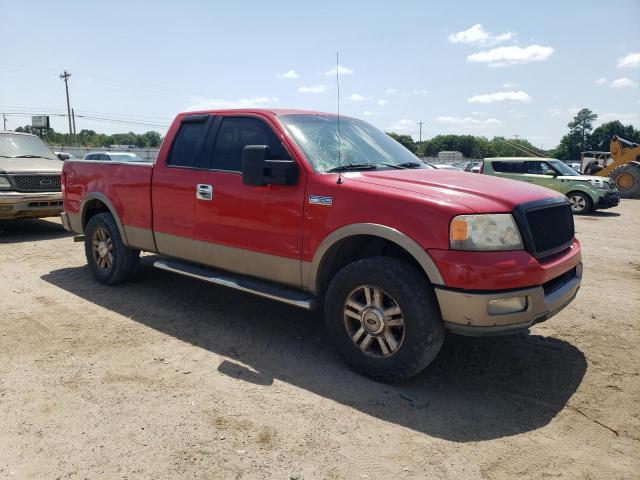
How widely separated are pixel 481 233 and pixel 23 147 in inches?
401

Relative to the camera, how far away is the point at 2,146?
31.9ft

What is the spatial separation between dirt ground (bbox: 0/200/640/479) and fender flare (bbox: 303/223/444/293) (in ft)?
2.40

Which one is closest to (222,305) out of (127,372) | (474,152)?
(127,372)

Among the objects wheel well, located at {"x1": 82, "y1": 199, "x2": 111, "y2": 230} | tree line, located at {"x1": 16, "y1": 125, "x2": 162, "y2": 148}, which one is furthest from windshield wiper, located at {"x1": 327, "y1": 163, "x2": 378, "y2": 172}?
tree line, located at {"x1": 16, "y1": 125, "x2": 162, "y2": 148}

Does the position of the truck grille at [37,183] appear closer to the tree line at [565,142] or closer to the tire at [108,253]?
the tire at [108,253]

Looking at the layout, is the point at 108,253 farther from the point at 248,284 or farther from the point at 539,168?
the point at 539,168

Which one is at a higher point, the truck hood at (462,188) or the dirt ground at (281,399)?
the truck hood at (462,188)

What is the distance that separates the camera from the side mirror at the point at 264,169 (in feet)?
12.4

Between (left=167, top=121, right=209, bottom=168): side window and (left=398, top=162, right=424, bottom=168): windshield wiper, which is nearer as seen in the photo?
(left=398, top=162, right=424, bottom=168): windshield wiper

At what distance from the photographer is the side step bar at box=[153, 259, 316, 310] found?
387 cm

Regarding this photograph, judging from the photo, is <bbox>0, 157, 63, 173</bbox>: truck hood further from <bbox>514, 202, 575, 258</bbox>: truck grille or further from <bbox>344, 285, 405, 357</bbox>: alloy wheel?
<bbox>514, 202, 575, 258</bbox>: truck grille

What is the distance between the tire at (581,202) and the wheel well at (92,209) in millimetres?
13639

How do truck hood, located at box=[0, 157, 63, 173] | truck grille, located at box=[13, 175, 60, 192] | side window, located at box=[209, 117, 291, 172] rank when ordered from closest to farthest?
1. side window, located at box=[209, 117, 291, 172]
2. truck grille, located at box=[13, 175, 60, 192]
3. truck hood, located at box=[0, 157, 63, 173]

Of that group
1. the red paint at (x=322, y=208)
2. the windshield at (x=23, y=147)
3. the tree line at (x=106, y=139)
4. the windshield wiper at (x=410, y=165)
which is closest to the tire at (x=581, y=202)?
the windshield wiper at (x=410, y=165)
